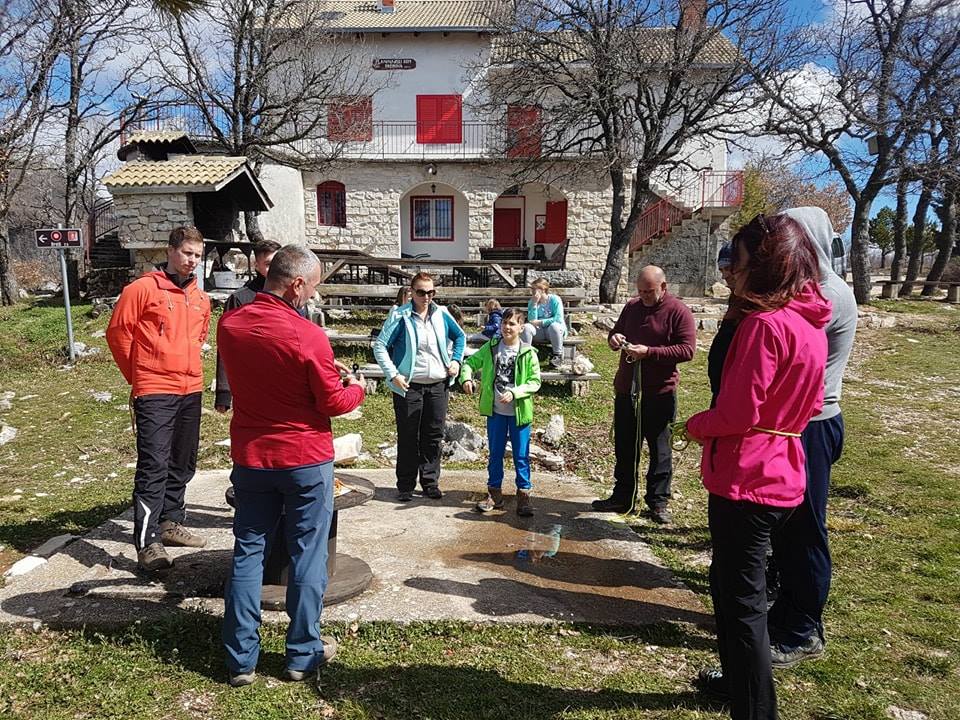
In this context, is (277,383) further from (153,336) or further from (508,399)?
(508,399)

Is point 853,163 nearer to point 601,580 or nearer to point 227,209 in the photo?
point 227,209

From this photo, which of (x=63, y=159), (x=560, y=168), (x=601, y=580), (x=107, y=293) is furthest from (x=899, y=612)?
(x=63, y=159)

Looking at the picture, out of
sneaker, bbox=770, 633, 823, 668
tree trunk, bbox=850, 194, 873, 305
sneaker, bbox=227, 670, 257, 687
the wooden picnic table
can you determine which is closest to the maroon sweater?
sneaker, bbox=770, 633, 823, 668

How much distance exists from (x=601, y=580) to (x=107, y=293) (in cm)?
1674

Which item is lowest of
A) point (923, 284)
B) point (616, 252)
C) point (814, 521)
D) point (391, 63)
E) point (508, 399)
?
point (814, 521)

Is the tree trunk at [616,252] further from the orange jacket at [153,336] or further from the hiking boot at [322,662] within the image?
the hiking boot at [322,662]

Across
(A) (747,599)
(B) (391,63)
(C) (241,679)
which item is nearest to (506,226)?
(B) (391,63)

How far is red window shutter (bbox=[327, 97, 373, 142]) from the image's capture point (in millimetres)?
21734

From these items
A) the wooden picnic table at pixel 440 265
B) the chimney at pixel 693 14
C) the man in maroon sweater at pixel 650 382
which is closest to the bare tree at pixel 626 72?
the chimney at pixel 693 14

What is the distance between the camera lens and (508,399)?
195 inches

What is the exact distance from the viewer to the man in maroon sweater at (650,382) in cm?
500

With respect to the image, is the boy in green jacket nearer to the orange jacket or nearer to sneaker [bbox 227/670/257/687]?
the orange jacket

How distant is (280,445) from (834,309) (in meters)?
2.54

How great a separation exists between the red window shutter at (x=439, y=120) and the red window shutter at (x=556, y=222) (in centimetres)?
447
